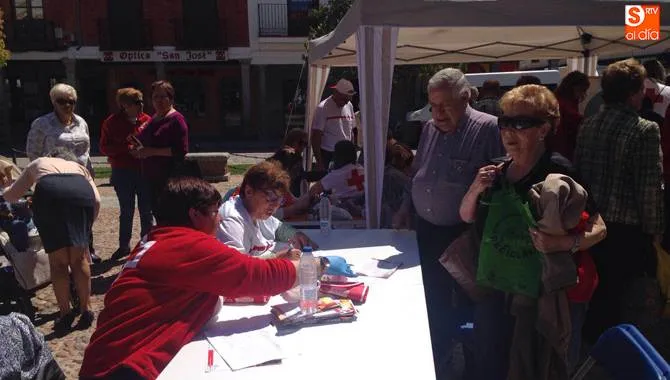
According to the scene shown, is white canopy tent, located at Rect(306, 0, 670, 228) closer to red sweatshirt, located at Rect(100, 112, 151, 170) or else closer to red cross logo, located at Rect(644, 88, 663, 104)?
red cross logo, located at Rect(644, 88, 663, 104)

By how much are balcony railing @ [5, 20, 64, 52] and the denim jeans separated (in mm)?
18379

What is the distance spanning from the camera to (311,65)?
279 inches

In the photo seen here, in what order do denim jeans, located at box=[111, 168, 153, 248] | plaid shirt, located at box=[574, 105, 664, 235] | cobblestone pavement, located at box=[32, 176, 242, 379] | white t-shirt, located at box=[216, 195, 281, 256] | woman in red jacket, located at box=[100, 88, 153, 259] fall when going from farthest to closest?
1. denim jeans, located at box=[111, 168, 153, 248]
2. woman in red jacket, located at box=[100, 88, 153, 259]
3. cobblestone pavement, located at box=[32, 176, 242, 379]
4. plaid shirt, located at box=[574, 105, 664, 235]
5. white t-shirt, located at box=[216, 195, 281, 256]

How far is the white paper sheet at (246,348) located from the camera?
1881 mm

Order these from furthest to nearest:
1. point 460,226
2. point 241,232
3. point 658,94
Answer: point 658,94 → point 460,226 → point 241,232

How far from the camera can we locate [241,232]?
273cm

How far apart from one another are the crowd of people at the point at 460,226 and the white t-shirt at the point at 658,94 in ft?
3.52

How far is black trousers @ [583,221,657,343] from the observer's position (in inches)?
129

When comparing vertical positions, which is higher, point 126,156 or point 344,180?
point 126,156

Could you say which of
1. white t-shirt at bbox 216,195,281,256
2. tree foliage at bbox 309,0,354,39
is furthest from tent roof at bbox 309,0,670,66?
tree foliage at bbox 309,0,354,39

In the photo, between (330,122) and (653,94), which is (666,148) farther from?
(330,122)

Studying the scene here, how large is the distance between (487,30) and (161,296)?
475 centimetres

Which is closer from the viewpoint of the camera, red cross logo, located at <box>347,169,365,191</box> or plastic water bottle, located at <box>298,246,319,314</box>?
plastic water bottle, located at <box>298,246,319,314</box>

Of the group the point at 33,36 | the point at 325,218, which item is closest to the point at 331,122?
the point at 325,218
